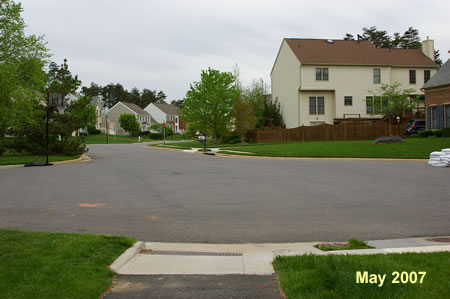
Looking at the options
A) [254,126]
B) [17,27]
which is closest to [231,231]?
[17,27]

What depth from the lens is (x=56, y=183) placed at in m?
14.6

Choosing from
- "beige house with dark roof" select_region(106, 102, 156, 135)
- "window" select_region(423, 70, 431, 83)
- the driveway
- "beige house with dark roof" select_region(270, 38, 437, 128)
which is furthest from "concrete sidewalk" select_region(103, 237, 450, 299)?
"beige house with dark roof" select_region(106, 102, 156, 135)

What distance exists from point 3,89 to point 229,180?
645 inches

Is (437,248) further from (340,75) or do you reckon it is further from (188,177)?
(340,75)

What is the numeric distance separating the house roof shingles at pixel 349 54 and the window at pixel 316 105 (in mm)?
4191

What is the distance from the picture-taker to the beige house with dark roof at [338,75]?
1855 inches

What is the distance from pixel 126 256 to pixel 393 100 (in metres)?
43.5

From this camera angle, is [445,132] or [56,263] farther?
[445,132]

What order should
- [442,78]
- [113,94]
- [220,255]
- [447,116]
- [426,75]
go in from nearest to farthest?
1. [220,255]
2. [447,116]
3. [442,78]
4. [426,75]
5. [113,94]

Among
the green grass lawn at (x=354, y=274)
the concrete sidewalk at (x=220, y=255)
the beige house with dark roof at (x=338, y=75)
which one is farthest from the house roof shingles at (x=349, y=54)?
the green grass lawn at (x=354, y=274)

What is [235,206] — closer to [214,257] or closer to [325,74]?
[214,257]

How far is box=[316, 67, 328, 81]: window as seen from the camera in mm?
47062

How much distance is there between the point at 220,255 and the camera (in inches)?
234

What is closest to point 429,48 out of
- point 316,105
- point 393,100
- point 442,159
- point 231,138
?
point 393,100
